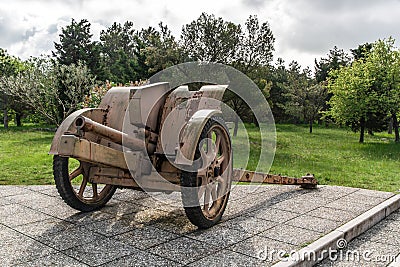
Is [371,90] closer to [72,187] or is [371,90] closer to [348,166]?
[348,166]

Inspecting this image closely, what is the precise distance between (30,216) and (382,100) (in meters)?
17.0

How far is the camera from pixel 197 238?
439 centimetres

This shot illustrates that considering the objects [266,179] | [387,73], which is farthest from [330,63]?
[266,179]

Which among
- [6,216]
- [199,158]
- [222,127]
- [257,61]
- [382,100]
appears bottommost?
[6,216]

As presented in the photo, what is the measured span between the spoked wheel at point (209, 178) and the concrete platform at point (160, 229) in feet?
0.67

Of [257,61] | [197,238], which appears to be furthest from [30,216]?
[257,61]

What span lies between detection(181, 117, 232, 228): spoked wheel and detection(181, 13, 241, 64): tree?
453 inches

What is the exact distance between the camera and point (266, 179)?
596 cm

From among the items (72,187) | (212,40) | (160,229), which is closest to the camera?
(160,229)

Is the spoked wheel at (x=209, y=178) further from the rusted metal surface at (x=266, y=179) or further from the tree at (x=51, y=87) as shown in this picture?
the tree at (x=51, y=87)

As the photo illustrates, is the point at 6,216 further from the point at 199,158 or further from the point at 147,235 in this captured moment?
the point at 199,158

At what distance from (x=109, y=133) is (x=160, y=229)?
1229 mm

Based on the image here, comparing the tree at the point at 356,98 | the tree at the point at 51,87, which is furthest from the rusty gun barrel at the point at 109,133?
the tree at the point at 51,87

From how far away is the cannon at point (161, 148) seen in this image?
14.5ft
